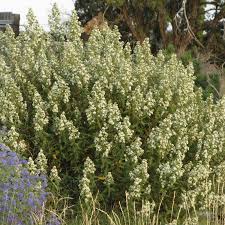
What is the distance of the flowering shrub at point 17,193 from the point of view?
474 centimetres

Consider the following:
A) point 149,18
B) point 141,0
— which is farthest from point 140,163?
point 149,18

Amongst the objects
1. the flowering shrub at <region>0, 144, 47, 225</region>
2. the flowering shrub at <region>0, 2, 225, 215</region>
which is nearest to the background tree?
the flowering shrub at <region>0, 2, 225, 215</region>

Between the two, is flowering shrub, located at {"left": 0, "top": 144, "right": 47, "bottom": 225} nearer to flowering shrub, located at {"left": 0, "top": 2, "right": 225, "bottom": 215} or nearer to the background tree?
flowering shrub, located at {"left": 0, "top": 2, "right": 225, "bottom": 215}

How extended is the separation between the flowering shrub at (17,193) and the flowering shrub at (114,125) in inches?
16.7

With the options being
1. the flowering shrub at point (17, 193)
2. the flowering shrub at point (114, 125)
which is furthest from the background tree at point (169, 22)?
the flowering shrub at point (17, 193)

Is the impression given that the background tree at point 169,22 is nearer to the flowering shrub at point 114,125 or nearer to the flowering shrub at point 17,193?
the flowering shrub at point 114,125

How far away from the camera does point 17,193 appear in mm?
4812

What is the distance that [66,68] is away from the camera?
613 centimetres

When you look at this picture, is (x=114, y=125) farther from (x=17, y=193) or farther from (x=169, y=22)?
(x=169, y=22)

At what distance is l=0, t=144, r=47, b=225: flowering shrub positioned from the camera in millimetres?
4738

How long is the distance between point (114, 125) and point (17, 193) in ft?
4.15

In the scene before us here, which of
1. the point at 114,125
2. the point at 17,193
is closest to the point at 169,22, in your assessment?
the point at 114,125

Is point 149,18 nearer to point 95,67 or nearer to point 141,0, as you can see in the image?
point 141,0

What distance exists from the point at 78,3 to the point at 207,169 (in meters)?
20.9
